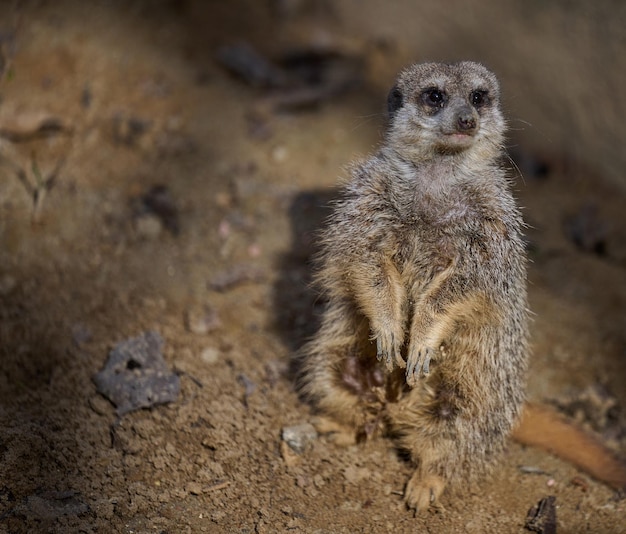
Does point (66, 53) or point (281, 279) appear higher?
point (66, 53)

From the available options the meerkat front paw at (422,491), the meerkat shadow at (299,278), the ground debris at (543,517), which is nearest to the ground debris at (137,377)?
the meerkat shadow at (299,278)

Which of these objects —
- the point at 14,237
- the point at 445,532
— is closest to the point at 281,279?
the point at 14,237

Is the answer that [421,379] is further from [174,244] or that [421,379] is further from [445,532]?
[174,244]

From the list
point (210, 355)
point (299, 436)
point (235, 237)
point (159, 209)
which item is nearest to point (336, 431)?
point (299, 436)

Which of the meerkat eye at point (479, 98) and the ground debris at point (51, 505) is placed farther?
the meerkat eye at point (479, 98)

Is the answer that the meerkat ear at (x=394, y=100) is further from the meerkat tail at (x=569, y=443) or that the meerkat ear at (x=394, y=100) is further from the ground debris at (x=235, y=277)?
the meerkat tail at (x=569, y=443)

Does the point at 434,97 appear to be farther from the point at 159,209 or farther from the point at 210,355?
the point at 159,209

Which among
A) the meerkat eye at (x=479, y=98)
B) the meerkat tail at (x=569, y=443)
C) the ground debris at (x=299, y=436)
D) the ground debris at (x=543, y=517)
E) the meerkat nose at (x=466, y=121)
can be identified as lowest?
the ground debris at (x=299, y=436)
